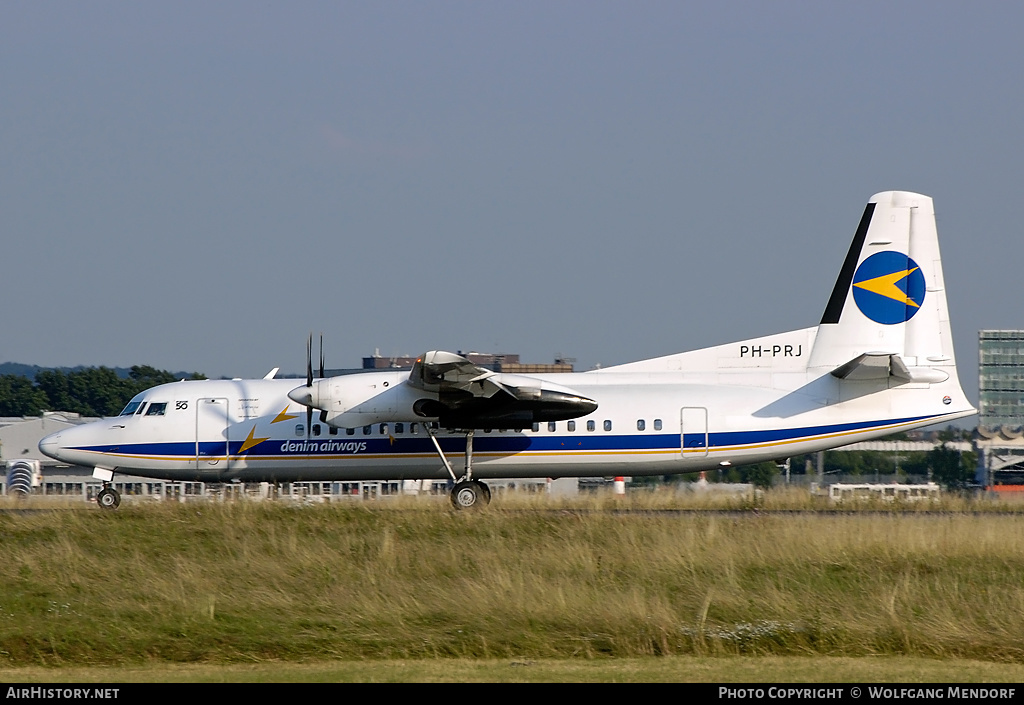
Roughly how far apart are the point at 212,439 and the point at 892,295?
45.0 feet

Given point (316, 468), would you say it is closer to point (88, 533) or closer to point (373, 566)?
point (88, 533)

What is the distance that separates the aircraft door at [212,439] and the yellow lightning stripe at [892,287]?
13.1 m

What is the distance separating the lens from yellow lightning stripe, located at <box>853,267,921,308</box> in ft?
73.2

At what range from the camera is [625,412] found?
21.6 meters

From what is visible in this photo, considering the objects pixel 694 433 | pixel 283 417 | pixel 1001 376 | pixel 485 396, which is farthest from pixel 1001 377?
pixel 283 417

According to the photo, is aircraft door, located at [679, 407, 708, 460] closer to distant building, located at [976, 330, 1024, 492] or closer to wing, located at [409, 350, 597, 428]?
wing, located at [409, 350, 597, 428]

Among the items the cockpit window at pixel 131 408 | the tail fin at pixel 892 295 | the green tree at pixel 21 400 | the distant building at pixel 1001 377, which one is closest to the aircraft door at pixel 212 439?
the cockpit window at pixel 131 408

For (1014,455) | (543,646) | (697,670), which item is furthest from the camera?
(1014,455)

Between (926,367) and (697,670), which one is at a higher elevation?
(926,367)

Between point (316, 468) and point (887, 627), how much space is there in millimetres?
13243

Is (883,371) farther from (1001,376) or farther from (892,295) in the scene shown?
(1001,376)

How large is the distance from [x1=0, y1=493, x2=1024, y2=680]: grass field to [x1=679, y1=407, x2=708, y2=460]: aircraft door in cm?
345

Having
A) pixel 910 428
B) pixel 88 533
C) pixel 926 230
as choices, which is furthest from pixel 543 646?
pixel 926 230

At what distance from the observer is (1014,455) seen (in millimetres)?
46031
